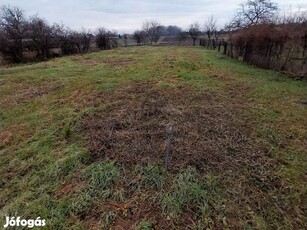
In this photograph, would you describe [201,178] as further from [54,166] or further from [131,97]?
[131,97]

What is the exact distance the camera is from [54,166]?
2.88m

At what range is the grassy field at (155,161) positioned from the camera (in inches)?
Answer: 87.0

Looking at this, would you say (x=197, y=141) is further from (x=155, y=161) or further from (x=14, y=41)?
(x=14, y=41)

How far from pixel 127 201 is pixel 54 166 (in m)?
1.13

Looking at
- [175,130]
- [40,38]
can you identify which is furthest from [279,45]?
[40,38]

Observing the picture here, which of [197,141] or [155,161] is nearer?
[155,161]

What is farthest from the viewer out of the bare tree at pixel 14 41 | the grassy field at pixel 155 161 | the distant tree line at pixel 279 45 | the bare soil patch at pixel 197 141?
the bare tree at pixel 14 41

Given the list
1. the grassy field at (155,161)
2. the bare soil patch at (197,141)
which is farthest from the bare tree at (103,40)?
the bare soil patch at (197,141)

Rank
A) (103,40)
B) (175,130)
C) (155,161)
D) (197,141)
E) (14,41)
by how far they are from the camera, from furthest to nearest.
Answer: (103,40), (14,41), (175,130), (197,141), (155,161)

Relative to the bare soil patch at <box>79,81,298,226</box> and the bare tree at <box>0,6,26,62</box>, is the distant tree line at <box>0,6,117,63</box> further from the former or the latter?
the bare soil patch at <box>79,81,298,226</box>

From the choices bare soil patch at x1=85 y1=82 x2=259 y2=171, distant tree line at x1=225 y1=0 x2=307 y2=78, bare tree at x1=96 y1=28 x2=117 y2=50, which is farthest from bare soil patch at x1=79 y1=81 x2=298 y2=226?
bare tree at x1=96 y1=28 x2=117 y2=50

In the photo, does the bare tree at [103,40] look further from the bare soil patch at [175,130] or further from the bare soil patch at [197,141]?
the bare soil patch at [197,141]

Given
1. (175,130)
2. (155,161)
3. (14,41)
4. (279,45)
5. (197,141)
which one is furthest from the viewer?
(14,41)

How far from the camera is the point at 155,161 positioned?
2902 mm
